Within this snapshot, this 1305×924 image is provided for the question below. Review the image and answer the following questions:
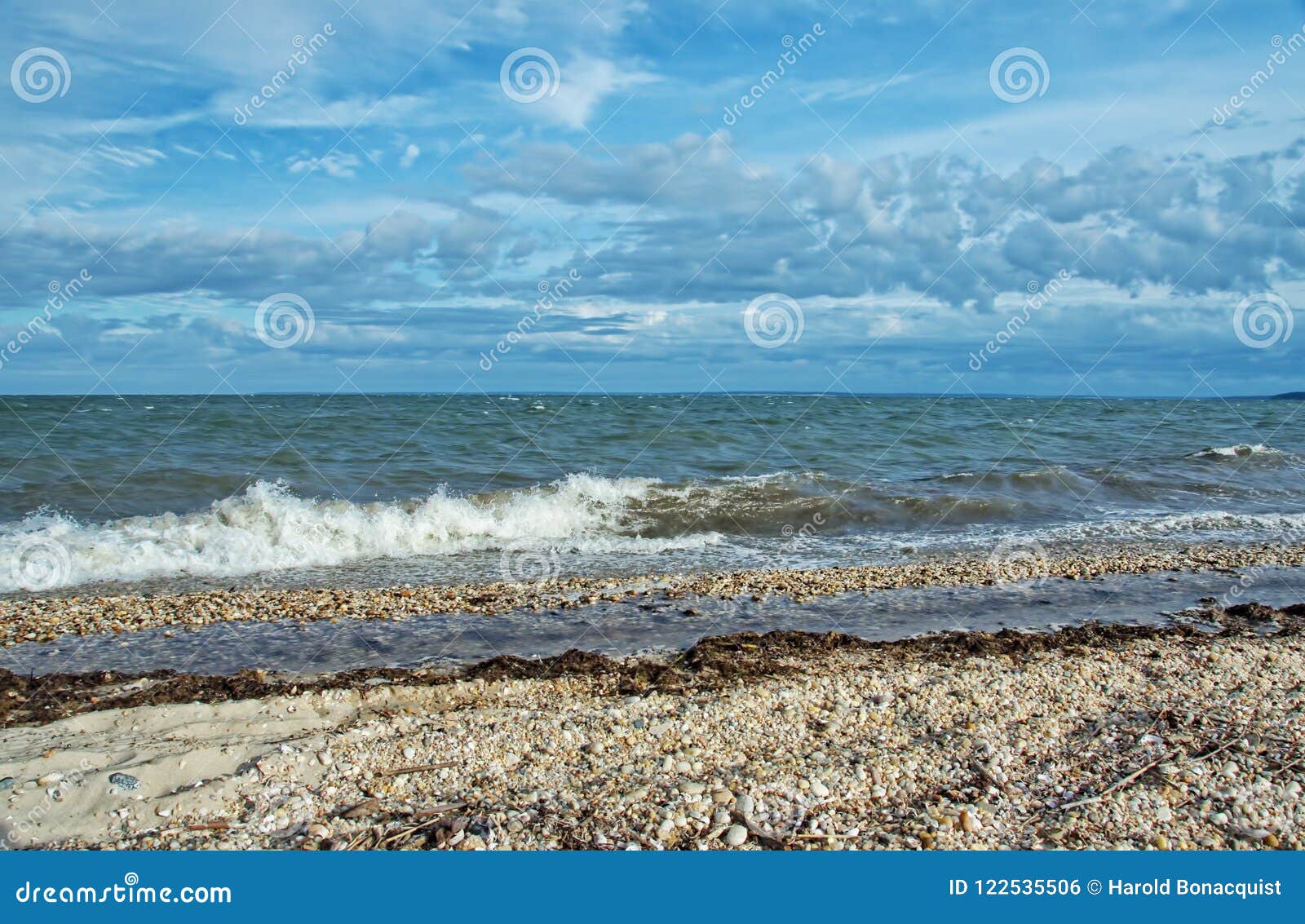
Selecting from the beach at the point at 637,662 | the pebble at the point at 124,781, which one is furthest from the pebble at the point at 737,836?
the pebble at the point at 124,781

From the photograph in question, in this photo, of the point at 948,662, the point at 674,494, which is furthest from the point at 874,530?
the point at 948,662

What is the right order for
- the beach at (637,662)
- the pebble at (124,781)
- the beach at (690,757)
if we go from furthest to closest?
the pebble at (124,781)
the beach at (637,662)
the beach at (690,757)

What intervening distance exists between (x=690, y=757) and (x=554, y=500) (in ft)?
37.8

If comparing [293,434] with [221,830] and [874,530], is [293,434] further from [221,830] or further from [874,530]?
[221,830]

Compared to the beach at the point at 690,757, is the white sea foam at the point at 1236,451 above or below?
above

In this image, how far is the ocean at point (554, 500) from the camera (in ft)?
41.7

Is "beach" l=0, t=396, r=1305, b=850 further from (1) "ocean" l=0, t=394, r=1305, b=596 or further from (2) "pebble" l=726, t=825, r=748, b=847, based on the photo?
(1) "ocean" l=0, t=394, r=1305, b=596

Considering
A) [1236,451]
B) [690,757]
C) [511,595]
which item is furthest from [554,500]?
[1236,451]

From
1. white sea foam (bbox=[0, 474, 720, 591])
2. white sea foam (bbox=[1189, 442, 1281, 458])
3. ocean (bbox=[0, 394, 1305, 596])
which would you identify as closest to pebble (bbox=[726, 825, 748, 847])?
ocean (bbox=[0, 394, 1305, 596])

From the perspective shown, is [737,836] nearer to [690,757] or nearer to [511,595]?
[690,757]

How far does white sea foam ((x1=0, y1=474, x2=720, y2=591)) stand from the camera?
40.1 ft

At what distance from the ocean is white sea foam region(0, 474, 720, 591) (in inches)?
1.8

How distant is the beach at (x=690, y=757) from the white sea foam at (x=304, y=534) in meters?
5.44

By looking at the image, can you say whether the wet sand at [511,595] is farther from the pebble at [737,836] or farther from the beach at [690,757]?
the pebble at [737,836]
